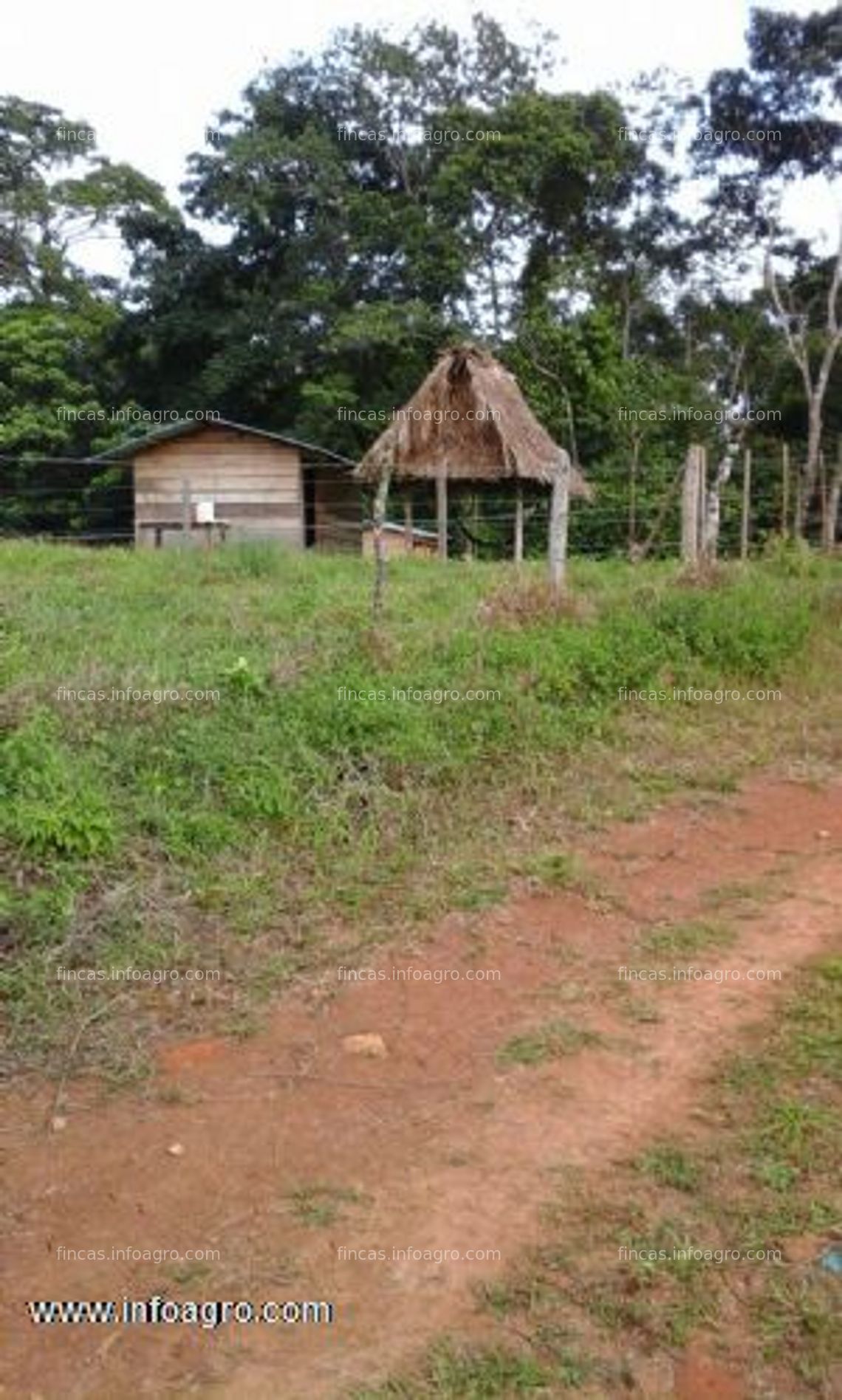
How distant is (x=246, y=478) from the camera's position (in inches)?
815

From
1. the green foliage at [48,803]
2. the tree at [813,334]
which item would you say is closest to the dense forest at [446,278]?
the tree at [813,334]

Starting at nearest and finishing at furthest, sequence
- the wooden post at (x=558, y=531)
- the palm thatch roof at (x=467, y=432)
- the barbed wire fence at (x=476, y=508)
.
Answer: the wooden post at (x=558, y=531)
the palm thatch roof at (x=467, y=432)
the barbed wire fence at (x=476, y=508)

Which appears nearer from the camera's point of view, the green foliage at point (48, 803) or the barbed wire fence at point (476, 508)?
the green foliage at point (48, 803)

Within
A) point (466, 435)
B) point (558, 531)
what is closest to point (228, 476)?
point (466, 435)

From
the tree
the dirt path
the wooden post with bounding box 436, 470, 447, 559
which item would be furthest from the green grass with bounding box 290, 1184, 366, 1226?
the tree

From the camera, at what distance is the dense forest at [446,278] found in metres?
23.5

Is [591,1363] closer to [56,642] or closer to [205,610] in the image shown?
[56,642]

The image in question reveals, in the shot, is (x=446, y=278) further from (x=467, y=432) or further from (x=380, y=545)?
(x=380, y=545)

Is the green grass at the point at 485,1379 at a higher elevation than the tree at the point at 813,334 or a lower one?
lower

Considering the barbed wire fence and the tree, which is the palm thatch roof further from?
the tree

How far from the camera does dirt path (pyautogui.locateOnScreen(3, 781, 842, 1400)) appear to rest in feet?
8.54

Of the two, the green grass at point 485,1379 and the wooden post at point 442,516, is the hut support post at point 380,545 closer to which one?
the green grass at point 485,1379

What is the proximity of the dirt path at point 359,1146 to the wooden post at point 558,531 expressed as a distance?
3902 millimetres

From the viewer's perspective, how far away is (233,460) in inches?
816
